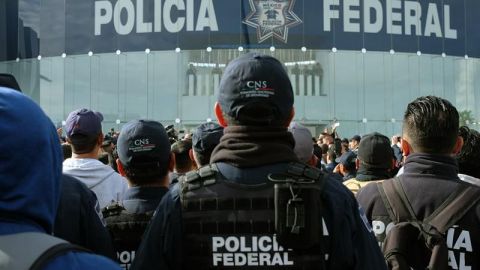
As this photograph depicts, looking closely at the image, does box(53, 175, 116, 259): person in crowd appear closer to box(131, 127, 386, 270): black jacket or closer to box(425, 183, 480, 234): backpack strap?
box(131, 127, 386, 270): black jacket

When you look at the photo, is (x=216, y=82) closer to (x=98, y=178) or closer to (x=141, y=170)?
(x=98, y=178)

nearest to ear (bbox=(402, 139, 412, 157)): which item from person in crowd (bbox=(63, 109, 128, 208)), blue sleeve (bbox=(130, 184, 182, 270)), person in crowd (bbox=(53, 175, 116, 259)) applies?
blue sleeve (bbox=(130, 184, 182, 270))

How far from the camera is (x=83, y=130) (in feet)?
12.2

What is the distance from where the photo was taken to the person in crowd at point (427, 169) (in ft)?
8.15

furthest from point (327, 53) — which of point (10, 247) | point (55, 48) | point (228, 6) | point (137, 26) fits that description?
point (10, 247)

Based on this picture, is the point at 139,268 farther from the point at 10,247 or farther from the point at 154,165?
the point at 154,165

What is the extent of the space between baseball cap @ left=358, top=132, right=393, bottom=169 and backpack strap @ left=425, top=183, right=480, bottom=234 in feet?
4.94

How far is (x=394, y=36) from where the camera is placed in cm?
2117

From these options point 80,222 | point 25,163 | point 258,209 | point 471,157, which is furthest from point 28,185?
point 471,157

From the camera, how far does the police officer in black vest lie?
6.02 ft

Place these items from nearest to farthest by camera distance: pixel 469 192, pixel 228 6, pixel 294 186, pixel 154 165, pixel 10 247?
1. pixel 10 247
2. pixel 294 186
3. pixel 469 192
4. pixel 154 165
5. pixel 228 6

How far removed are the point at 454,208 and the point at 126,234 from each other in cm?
153

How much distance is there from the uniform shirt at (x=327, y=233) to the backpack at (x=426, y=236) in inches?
21.2

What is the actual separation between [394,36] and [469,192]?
1975 centimetres
